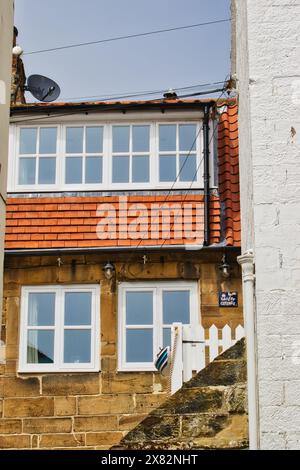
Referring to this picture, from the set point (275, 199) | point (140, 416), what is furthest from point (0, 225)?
point (140, 416)

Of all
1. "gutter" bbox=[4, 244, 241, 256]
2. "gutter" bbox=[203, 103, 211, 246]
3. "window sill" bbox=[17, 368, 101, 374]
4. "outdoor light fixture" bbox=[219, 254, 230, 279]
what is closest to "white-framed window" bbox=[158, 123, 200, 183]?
"gutter" bbox=[203, 103, 211, 246]

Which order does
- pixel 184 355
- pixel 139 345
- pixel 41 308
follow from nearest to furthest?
pixel 184 355 < pixel 139 345 < pixel 41 308

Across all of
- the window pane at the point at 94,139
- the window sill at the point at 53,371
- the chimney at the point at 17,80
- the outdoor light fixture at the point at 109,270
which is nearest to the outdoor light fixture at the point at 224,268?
the outdoor light fixture at the point at 109,270

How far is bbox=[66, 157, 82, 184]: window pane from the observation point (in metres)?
14.1

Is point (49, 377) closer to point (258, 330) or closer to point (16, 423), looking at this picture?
point (16, 423)

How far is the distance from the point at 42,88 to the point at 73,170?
5.66 feet

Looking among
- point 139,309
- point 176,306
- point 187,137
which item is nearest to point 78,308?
point 139,309

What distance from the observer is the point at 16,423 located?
12.9 m

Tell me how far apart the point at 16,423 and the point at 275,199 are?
8581 millimetres

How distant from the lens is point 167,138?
14.1 m

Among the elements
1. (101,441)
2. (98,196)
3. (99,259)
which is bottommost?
(101,441)

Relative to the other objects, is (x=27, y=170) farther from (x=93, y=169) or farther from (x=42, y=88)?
(x=42, y=88)

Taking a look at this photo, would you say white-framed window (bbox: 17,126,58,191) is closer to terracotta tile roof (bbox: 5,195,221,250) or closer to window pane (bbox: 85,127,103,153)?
terracotta tile roof (bbox: 5,195,221,250)

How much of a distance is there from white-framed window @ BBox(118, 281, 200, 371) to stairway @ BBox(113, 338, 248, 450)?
716 cm
